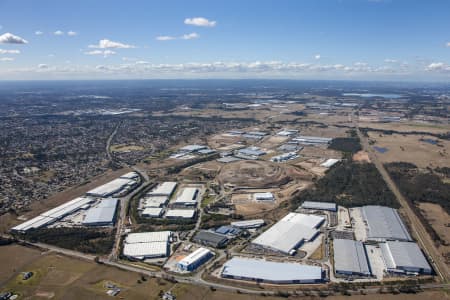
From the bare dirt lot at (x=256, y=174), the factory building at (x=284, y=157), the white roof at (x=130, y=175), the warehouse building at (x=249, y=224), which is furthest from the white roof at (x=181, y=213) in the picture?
the factory building at (x=284, y=157)

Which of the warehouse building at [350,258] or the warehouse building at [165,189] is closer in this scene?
the warehouse building at [350,258]

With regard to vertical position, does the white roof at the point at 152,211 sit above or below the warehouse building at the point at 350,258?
above

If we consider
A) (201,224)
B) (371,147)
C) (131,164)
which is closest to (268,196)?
(201,224)

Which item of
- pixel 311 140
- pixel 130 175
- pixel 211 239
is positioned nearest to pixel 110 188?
pixel 130 175

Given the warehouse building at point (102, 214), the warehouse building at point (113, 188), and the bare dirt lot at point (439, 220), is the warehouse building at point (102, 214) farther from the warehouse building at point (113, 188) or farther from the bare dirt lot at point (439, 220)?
the bare dirt lot at point (439, 220)

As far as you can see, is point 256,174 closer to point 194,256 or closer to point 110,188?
point 110,188

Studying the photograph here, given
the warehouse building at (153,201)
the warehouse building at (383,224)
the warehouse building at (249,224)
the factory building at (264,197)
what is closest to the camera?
the warehouse building at (383,224)
